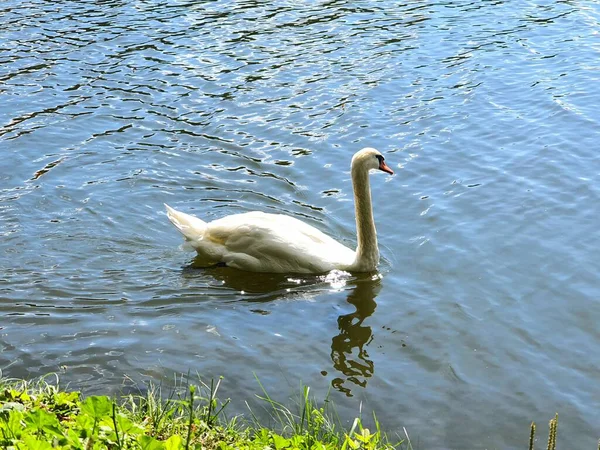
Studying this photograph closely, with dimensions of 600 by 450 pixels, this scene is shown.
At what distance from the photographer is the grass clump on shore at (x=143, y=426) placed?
3826 millimetres

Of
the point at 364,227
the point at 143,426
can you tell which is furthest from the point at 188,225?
the point at 143,426

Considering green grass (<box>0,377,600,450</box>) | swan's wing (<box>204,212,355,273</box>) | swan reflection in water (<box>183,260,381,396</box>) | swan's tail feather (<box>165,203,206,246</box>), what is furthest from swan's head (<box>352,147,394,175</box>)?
green grass (<box>0,377,600,450</box>)

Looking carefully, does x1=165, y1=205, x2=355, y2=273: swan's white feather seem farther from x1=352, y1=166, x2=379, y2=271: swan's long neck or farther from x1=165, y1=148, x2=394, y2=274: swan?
x1=352, y1=166, x2=379, y2=271: swan's long neck

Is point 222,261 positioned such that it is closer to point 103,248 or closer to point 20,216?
point 103,248

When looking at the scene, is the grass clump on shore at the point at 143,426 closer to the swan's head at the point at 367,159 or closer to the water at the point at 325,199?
the water at the point at 325,199

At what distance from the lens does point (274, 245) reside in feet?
27.0

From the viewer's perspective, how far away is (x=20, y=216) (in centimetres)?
905

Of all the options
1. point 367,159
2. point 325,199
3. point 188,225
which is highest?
point 367,159

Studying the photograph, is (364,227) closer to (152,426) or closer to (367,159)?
(367,159)

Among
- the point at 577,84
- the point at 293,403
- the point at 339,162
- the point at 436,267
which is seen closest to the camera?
the point at 293,403

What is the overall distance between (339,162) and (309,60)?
3.87 m

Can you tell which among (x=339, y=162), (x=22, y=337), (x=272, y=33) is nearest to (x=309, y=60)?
(x=272, y=33)

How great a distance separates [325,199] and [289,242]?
57.6 inches

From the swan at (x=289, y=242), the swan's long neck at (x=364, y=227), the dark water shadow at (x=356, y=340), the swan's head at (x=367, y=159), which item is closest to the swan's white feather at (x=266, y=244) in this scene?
the swan at (x=289, y=242)
